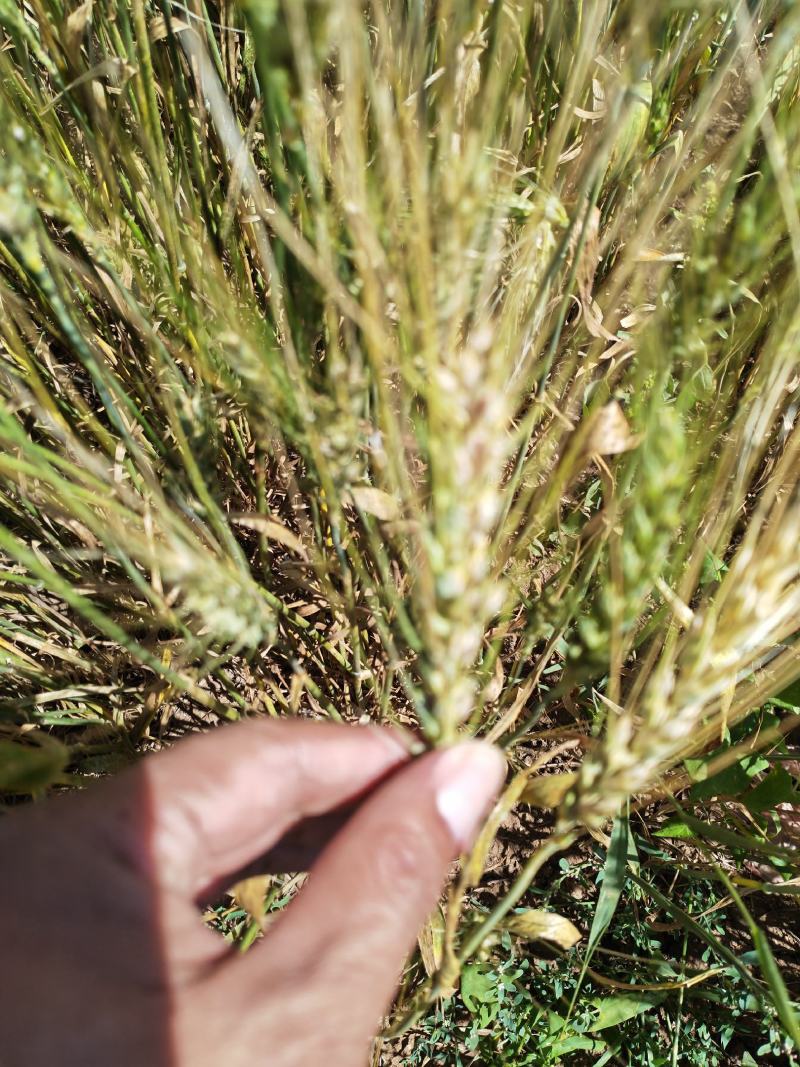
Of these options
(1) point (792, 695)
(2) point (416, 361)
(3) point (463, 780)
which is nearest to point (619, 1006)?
(1) point (792, 695)

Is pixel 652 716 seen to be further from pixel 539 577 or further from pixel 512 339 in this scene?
pixel 539 577

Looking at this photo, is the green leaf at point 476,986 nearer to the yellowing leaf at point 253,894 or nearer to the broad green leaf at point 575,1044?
the broad green leaf at point 575,1044

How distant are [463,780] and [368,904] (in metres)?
0.12

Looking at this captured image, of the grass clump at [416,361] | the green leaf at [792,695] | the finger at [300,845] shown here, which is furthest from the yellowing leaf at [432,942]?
the green leaf at [792,695]

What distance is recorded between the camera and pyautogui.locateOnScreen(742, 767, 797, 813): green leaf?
32.2 inches

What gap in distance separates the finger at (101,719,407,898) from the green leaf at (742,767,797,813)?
0.43 meters

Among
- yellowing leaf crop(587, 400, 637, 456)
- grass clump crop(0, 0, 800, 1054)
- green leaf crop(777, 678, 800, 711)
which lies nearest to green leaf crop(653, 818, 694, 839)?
Answer: grass clump crop(0, 0, 800, 1054)

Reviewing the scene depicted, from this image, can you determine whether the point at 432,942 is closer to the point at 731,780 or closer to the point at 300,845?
the point at 300,845

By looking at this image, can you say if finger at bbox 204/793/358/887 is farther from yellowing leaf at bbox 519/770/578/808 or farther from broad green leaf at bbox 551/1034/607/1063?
broad green leaf at bbox 551/1034/607/1063

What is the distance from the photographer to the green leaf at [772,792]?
2.68 ft

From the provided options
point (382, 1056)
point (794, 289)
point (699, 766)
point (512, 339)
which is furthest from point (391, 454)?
point (382, 1056)

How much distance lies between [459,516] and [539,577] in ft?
2.23

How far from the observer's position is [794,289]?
0.59m

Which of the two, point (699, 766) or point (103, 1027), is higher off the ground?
point (103, 1027)
